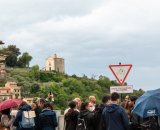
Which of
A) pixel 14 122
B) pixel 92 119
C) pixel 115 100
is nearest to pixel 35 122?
pixel 14 122

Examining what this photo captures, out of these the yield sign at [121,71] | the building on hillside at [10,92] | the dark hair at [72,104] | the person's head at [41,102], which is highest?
the building on hillside at [10,92]

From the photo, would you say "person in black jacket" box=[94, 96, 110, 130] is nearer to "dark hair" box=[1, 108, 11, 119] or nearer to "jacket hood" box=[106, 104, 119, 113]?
"jacket hood" box=[106, 104, 119, 113]

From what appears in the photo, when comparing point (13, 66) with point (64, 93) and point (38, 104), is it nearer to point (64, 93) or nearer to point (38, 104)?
point (64, 93)

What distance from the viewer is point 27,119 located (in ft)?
60.2

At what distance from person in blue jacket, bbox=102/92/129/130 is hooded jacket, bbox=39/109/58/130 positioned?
4042 mm

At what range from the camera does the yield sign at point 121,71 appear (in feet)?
58.4

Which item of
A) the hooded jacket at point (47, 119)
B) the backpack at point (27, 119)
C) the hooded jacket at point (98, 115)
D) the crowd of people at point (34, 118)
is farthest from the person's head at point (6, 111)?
the hooded jacket at point (98, 115)

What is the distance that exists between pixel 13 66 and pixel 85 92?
81.6 ft

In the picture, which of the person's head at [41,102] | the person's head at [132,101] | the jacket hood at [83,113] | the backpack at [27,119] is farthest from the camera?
the person's head at [41,102]

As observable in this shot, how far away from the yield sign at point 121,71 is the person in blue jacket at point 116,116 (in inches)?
126

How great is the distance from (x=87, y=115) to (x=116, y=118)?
108 inches

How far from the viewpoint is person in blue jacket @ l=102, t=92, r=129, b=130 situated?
14.4 m

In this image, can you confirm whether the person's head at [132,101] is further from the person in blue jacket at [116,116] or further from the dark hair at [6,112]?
the dark hair at [6,112]

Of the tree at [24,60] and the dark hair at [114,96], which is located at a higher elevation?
→ the tree at [24,60]
